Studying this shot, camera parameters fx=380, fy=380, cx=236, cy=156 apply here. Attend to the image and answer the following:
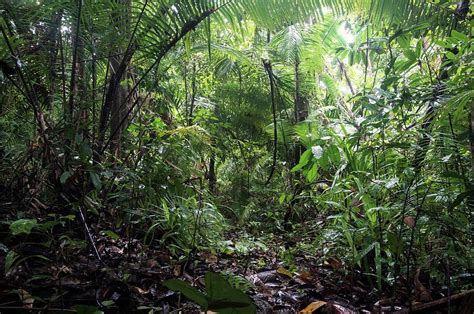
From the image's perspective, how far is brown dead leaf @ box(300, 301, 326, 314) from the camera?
1762mm

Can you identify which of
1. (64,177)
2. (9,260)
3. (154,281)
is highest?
(64,177)

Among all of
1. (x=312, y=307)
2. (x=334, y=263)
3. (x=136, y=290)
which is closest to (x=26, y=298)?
(x=136, y=290)

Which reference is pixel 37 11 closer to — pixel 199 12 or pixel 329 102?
pixel 199 12

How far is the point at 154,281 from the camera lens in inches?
71.6

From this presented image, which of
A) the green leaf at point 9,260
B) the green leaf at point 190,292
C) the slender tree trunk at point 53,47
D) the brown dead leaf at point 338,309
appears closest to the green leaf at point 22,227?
the green leaf at point 9,260

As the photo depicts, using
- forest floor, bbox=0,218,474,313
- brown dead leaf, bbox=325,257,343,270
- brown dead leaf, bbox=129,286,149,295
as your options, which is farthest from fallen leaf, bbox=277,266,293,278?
brown dead leaf, bbox=129,286,149,295

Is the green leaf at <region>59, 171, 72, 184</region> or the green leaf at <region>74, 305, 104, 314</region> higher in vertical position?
the green leaf at <region>59, 171, 72, 184</region>

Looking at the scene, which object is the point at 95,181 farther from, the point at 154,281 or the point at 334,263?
the point at 334,263

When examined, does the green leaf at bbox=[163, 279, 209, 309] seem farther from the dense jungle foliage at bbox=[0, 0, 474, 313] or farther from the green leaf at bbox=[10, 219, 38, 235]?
the green leaf at bbox=[10, 219, 38, 235]

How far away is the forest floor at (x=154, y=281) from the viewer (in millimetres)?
1482

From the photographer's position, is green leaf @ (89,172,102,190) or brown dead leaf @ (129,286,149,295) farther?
green leaf @ (89,172,102,190)

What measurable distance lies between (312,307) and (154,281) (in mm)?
761

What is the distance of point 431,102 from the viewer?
2.10 m

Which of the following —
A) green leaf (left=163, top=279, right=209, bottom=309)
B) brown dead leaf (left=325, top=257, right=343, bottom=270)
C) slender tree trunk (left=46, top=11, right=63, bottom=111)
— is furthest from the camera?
slender tree trunk (left=46, top=11, right=63, bottom=111)
